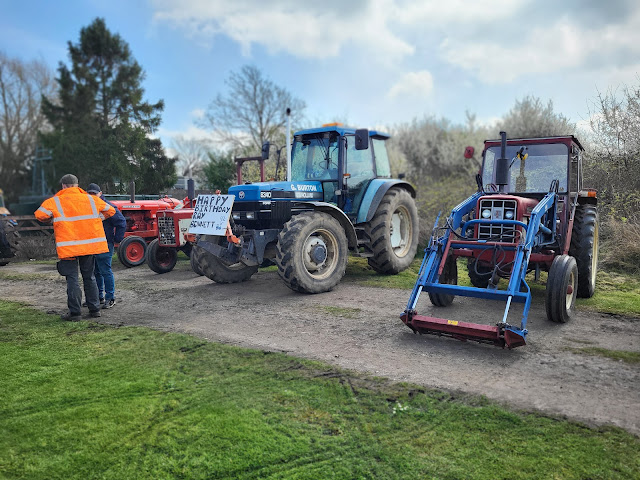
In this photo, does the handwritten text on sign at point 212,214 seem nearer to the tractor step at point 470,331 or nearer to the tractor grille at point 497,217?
the tractor step at point 470,331

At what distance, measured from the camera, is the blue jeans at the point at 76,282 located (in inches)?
230

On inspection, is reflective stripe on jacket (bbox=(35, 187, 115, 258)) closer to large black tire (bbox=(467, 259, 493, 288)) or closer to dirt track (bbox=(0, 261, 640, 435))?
dirt track (bbox=(0, 261, 640, 435))

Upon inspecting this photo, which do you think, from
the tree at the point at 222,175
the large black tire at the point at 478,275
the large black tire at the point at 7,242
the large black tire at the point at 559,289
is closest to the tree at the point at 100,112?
the tree at the point at 222,175

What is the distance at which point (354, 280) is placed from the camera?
8297mm

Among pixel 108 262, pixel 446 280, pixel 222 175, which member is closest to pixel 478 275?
pixel 446 280

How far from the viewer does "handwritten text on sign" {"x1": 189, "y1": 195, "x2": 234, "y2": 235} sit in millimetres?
7160

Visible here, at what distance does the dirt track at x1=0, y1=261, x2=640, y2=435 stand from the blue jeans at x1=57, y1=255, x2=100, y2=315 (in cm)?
35

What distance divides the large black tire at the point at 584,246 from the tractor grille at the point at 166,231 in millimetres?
6962

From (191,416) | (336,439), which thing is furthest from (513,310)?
(191,416)

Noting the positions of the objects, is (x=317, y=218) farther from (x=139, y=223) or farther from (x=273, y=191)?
(x=139, y=223)

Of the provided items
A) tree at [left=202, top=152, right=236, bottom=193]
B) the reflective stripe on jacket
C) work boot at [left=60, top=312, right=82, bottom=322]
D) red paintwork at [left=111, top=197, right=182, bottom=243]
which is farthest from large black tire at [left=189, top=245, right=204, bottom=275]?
tree at [left=202, top=152, right=236, bottom=193]

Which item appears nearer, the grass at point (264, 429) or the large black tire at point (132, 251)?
the grass at point (264, 429)

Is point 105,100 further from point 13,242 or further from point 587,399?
point 587,399

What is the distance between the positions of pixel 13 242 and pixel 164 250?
17.6ft
